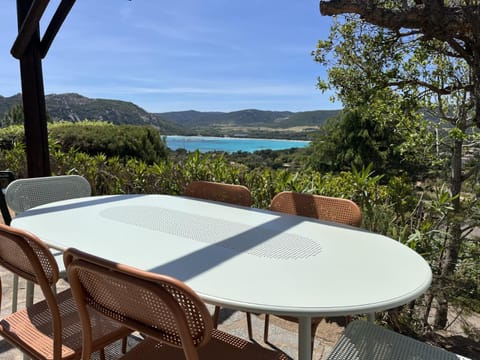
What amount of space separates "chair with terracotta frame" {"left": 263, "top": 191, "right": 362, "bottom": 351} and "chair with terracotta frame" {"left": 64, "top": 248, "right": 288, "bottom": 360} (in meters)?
1.04

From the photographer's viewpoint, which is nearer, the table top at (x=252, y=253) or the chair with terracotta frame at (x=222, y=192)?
the table top at (x=252, y=253)

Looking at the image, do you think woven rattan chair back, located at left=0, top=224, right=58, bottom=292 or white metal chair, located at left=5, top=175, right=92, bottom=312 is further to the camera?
white metal chair, located at left=5, top=175, right=92, bottom=312

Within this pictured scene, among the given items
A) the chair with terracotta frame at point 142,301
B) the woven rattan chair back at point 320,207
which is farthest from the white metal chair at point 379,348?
the woven rattan chair back at point 320,207

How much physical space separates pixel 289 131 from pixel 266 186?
931 centimetres

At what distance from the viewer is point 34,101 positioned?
10.5 feet

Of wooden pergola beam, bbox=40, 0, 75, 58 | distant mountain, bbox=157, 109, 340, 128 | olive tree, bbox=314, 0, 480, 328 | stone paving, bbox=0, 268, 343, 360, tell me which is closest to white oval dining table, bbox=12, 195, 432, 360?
stone paving, bbox=0, 268, 343, 360

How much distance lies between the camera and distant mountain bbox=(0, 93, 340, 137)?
12.6 m

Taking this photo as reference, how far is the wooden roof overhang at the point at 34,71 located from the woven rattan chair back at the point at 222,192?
1.77 meters

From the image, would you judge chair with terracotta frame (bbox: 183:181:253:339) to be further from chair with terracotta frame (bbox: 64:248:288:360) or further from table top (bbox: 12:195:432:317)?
chair with terracotta frame (bbox: 64:248:288:360)

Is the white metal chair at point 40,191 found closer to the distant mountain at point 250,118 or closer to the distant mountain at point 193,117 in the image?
the distant mountain at point 193,117

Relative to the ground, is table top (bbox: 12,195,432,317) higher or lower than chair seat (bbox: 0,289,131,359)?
higher

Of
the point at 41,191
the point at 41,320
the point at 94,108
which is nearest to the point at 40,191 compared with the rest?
the point at 41,191

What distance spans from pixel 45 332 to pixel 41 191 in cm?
139

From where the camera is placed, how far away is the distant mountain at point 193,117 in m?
12.6
